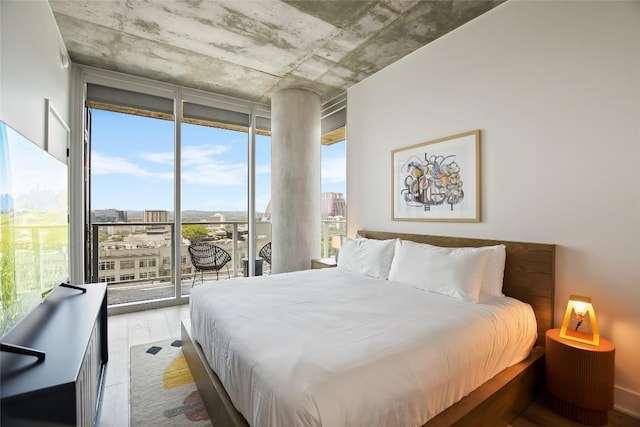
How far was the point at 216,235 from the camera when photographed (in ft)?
16.3

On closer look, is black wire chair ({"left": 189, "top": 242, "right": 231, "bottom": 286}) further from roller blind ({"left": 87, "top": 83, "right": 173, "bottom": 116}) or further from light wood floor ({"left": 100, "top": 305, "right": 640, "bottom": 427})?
roller blind ({"left": 87, "top": 83, "right": 173, "bottom": 116})

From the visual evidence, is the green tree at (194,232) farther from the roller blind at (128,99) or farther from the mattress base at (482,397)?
the mattress base at (482,397)

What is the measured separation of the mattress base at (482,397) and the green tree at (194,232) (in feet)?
8.34

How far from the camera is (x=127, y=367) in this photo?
2.51 meters

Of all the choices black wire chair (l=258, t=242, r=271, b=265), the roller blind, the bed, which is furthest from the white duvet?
the roller blind

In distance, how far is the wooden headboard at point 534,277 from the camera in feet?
7.21

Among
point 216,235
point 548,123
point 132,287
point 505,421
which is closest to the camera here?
point 505,421

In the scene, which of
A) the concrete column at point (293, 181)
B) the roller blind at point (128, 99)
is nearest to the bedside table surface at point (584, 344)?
the concrete column at point (293, 181)

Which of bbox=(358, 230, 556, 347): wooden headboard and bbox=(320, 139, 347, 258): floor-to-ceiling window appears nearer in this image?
bbox=(358, 230, 556, 347): wooden headboard

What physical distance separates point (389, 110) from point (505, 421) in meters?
3.03

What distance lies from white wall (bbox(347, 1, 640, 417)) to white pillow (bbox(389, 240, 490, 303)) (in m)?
0.47

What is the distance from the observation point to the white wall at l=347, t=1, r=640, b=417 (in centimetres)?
192

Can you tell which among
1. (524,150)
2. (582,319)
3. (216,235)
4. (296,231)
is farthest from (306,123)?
(582,319)

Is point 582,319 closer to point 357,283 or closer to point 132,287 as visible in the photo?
point 357,283
